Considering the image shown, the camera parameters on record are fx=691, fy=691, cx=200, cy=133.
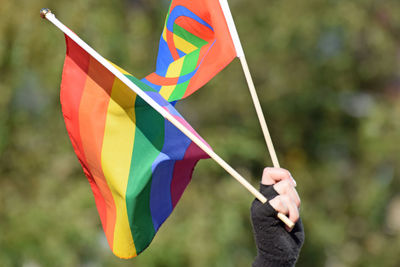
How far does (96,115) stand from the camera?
205 centimetres

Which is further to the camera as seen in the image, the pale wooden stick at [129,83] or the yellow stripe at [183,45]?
the yellow stripe at [183,45]

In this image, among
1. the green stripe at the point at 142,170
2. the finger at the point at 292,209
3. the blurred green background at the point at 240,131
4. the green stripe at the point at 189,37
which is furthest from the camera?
the blurred green background at the point at 240,131

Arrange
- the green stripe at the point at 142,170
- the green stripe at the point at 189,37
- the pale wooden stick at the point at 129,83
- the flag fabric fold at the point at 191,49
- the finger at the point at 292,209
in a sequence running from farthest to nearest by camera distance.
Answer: the green stripe at the point at 189,37 → the flag fabric fold at the point at 191,49 → the green stripe at the point at 142,170 → the pale wooden stick at the point at 129,83 → the finger at the point at 292,209

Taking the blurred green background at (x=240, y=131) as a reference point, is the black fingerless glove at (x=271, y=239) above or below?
above

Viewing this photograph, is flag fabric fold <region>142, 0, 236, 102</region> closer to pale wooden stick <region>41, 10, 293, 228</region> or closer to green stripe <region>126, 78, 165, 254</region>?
green stripe <region>126, 78, 165, 254</region>

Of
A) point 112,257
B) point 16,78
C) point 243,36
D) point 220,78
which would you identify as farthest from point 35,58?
point 243,36

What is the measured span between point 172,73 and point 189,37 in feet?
0.52

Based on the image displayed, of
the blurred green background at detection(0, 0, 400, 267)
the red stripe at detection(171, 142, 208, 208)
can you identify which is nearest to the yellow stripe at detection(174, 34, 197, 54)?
the red stripe at detection(171, 142, 208, 208)

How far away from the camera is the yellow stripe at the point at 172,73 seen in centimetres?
224

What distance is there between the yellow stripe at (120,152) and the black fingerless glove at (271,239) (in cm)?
49

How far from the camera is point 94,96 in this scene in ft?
6.75

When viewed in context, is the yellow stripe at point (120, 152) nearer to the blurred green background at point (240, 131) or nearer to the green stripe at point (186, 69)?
the green stripe at point (186, 69)

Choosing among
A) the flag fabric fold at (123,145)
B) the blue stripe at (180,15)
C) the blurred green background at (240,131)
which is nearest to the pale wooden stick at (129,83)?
the flag fabric fold at (123,145)

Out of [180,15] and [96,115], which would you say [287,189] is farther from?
[180,15]
